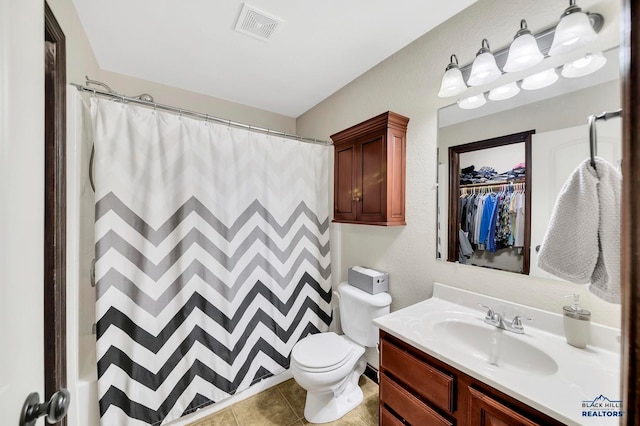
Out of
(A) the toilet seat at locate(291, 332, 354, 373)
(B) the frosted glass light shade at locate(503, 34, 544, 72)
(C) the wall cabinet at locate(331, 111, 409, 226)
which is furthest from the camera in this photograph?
(C) the wall cabinet at locate(331, 111, 409, 226)

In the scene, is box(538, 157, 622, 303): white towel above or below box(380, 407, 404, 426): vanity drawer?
above

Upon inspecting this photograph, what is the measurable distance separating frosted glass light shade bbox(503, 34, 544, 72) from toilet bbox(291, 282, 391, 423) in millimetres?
1440

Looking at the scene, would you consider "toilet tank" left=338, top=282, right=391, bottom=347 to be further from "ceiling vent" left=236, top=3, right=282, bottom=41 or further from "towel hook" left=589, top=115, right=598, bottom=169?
"ceiling vent" left=236, top=3, right=282, bottom=41

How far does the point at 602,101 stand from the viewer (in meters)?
0.98

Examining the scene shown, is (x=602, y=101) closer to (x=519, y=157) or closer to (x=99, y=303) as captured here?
(x=519, y=157)

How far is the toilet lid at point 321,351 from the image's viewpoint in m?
1.51

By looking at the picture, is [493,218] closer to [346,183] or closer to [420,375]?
[420,375]

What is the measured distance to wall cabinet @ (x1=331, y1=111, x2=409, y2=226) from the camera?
1.61 m

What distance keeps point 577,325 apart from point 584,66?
1029 millimetres

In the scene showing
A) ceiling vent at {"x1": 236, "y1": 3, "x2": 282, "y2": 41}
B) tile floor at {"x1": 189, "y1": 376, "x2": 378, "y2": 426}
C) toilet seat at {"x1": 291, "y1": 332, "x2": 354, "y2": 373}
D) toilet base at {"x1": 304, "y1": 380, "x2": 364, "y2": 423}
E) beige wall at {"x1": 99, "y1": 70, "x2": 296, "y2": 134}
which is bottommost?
tile floor at {"x1": 189, "y1": 376, "x2": 378, "y2": 426}

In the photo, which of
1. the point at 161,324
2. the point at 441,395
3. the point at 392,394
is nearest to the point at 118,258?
the point at 161,324

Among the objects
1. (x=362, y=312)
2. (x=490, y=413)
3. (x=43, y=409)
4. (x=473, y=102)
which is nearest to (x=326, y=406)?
(x=362, y=312)

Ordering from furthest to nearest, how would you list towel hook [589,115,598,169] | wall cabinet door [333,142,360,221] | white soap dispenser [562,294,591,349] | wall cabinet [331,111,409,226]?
wall cabinet door [333,142,360,221], wall cabinet [331,111,409,226], white soap dispenser [562,294,591,349], towel hook [589,115,598,169]
